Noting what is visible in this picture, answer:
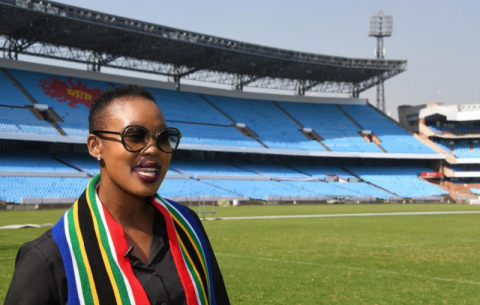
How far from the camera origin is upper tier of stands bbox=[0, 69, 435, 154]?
5259cm

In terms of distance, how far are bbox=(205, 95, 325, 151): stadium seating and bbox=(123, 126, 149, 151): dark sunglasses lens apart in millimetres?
62100

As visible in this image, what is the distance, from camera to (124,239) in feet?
7.78

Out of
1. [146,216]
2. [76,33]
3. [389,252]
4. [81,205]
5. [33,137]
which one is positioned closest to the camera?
[81,205]

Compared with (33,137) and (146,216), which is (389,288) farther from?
(33,137)

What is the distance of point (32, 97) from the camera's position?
177ft

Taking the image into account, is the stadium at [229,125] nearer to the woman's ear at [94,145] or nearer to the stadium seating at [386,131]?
the stadium seating at [386,131]

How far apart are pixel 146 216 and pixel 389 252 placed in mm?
14279

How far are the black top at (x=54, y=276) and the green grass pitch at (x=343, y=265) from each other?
679 centimetres

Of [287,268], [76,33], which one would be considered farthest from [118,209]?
[76,33]

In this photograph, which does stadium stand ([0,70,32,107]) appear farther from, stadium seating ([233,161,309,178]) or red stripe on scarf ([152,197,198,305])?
red stripe on scarf ([152,197,198,305])

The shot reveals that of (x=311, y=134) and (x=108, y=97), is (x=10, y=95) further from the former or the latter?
(x=108, y=97)

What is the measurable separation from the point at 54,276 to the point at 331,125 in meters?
73.7

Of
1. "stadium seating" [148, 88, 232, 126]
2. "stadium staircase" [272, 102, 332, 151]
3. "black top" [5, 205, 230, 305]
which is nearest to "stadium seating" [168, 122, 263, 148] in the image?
"stadium seating" [148, 88, 232, 126]

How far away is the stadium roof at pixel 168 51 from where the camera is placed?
4909cm
